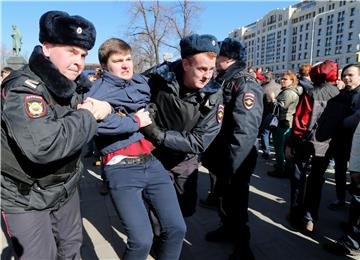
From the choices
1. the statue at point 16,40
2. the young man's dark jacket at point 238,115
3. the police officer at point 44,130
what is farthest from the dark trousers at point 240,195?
the statue at point 16,40

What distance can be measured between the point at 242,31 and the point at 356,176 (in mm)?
141200

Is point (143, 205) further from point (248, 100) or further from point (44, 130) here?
point (248, 100)

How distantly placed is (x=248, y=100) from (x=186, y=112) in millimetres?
580

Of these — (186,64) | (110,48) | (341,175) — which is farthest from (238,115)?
A: (341,175)

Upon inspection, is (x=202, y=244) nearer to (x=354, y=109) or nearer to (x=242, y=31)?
(x=354, y=109)

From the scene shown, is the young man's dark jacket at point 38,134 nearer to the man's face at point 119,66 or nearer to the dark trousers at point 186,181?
the man's face at point 119,66

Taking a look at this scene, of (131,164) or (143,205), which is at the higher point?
(131,164)

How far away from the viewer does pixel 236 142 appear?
8.46ft

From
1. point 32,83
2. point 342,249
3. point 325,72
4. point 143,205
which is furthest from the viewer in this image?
point 325,72

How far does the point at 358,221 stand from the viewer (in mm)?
3080

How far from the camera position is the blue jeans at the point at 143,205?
6.69 feet

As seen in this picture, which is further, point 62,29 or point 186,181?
point 186,181

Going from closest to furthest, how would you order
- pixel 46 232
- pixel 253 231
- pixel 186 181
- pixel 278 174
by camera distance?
pixel 46 232, pixel 186 181, pixel 253 231, pixel 278 174

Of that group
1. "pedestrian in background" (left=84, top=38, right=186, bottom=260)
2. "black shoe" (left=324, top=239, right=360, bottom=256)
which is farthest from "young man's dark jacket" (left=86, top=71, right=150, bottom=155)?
"black shoe" (left=324, top=239, right=360, bottom=256)
